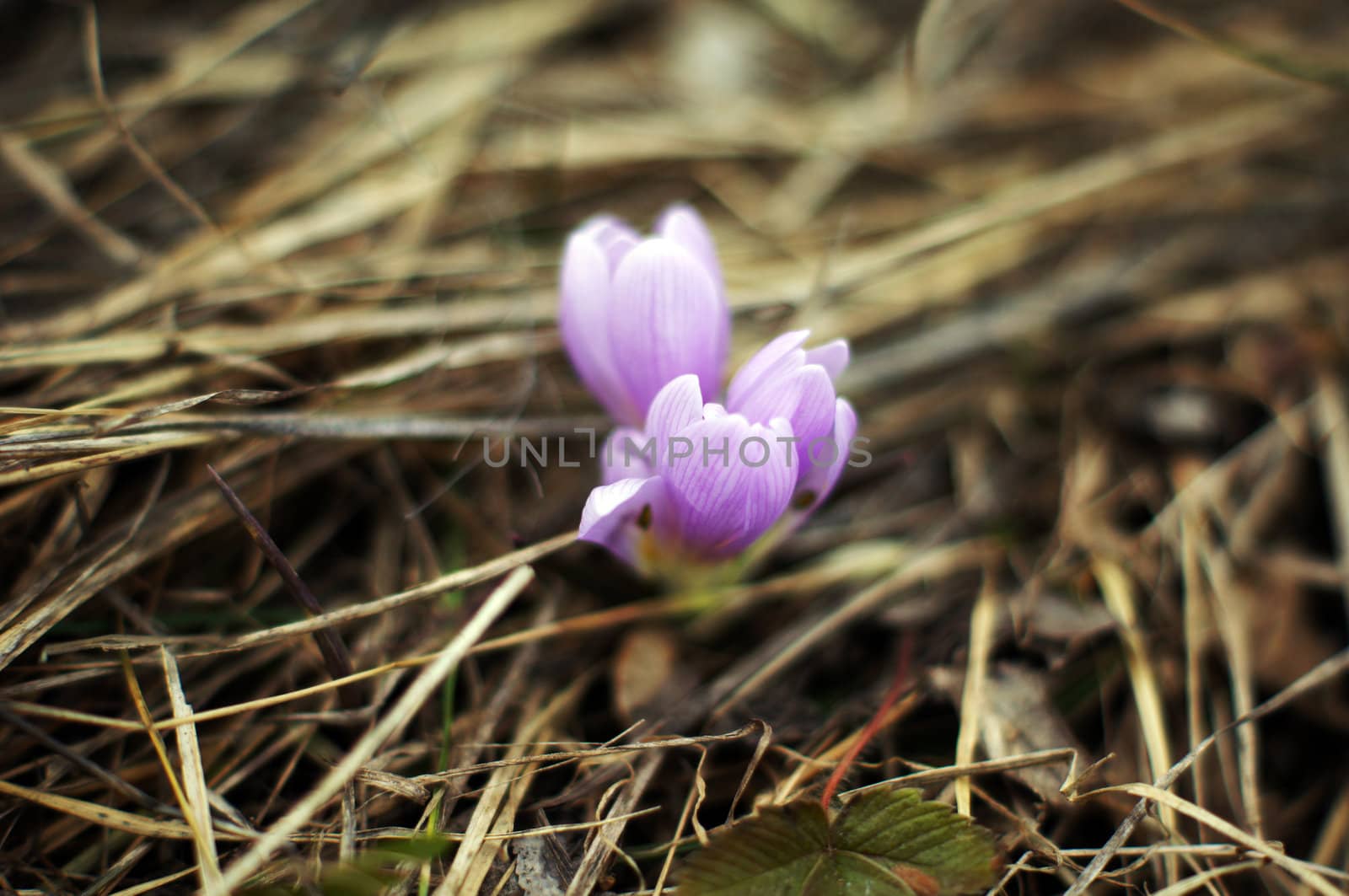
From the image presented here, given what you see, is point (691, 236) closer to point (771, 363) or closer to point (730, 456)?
point (771, 363)

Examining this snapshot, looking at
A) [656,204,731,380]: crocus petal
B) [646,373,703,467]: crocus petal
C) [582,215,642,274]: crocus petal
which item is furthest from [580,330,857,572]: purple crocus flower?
[582,215,642,274]: crocus petal

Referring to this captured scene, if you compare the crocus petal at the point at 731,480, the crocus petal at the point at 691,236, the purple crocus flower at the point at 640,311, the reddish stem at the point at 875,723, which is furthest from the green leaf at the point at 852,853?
the crocus petal at the point at 691,236

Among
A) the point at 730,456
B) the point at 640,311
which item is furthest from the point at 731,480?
the point at 640,311

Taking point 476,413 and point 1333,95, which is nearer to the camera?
point 476,413

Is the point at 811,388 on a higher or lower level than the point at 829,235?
lower

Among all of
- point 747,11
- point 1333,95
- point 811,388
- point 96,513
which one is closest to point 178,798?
point 96,513

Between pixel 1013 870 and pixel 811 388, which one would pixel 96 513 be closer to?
pixel 811 388
